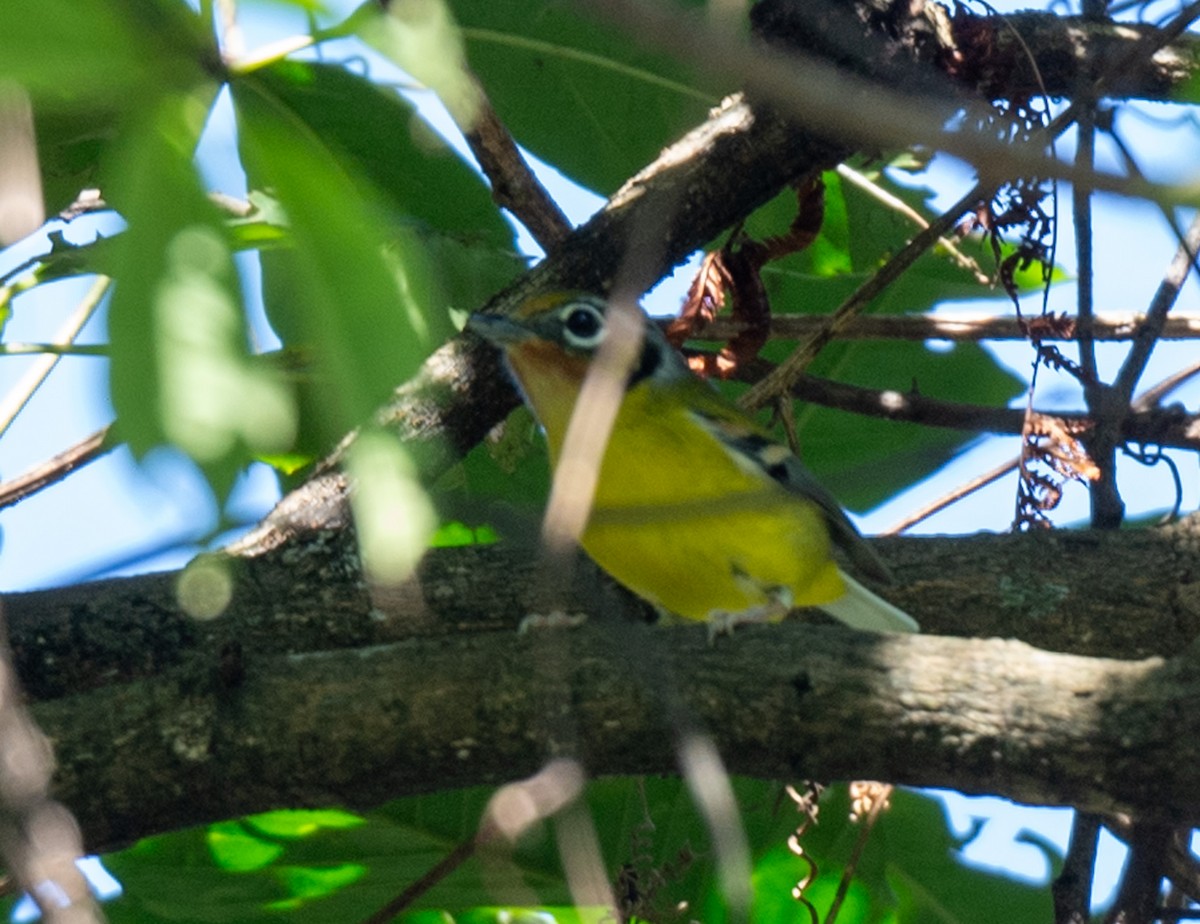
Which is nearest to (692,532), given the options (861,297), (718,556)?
(718,556)

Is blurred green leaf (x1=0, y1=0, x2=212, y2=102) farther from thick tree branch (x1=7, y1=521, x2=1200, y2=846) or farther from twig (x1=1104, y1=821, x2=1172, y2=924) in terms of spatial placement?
twig (x1=1104, y1=821, x2=1172, y2=924)

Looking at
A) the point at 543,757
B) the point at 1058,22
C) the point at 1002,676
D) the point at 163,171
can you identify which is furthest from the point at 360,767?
the point at 1058,22

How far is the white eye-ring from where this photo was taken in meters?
4.01

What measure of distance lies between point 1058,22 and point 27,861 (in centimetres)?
448

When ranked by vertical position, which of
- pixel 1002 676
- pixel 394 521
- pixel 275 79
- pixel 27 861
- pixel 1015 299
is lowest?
pixel 27 861

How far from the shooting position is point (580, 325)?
4.04 metres

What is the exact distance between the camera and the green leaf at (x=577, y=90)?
452 centimetres

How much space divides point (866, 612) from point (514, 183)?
5.40ft

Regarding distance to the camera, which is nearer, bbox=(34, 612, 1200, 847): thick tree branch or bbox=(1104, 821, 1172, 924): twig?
bbox=(34, 612, 1200, 847): thick tree branch

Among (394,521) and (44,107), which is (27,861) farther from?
(44,107)

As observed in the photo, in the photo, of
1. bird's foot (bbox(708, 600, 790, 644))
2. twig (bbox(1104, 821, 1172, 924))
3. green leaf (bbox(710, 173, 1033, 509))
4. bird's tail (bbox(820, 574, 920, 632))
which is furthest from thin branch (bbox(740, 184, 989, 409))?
twig (bbox(1104, 821, 1172, 924))

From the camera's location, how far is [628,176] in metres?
4.84

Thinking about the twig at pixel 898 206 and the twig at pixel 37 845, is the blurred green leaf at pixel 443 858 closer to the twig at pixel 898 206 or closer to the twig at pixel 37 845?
the twig at pixel 898 206

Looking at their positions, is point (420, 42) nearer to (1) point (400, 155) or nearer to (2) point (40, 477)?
(1) point (400, 155)
